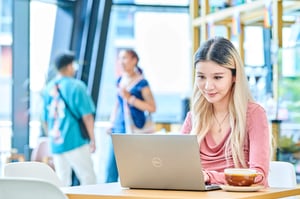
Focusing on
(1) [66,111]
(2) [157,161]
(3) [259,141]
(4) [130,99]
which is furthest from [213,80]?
(1) [66,111]

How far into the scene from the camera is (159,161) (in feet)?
7.61

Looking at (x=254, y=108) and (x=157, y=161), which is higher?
(x=254, y=108)

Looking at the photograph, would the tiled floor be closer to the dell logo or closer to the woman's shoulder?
the woman's shoulder

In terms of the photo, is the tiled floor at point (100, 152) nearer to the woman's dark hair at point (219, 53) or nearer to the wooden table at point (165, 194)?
the woman's dark hair at point (219, 53)

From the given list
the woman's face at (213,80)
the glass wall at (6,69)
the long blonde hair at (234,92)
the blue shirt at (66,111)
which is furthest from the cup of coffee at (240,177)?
the glass wall at (6,69)

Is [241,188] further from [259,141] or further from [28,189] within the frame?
[28,189]

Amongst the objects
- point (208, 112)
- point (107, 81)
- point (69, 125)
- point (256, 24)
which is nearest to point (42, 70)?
point (107, 81)

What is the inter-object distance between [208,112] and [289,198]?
56 centimetres

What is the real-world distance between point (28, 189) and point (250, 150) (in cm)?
98

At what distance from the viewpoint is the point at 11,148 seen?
6.45 m

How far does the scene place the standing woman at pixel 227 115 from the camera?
2602 millimetres

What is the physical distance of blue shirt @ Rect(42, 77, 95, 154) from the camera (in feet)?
17.7

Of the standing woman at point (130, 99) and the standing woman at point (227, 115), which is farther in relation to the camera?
the standing woman at point (130, 99)

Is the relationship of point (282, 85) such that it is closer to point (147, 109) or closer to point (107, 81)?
point (147, 109)
